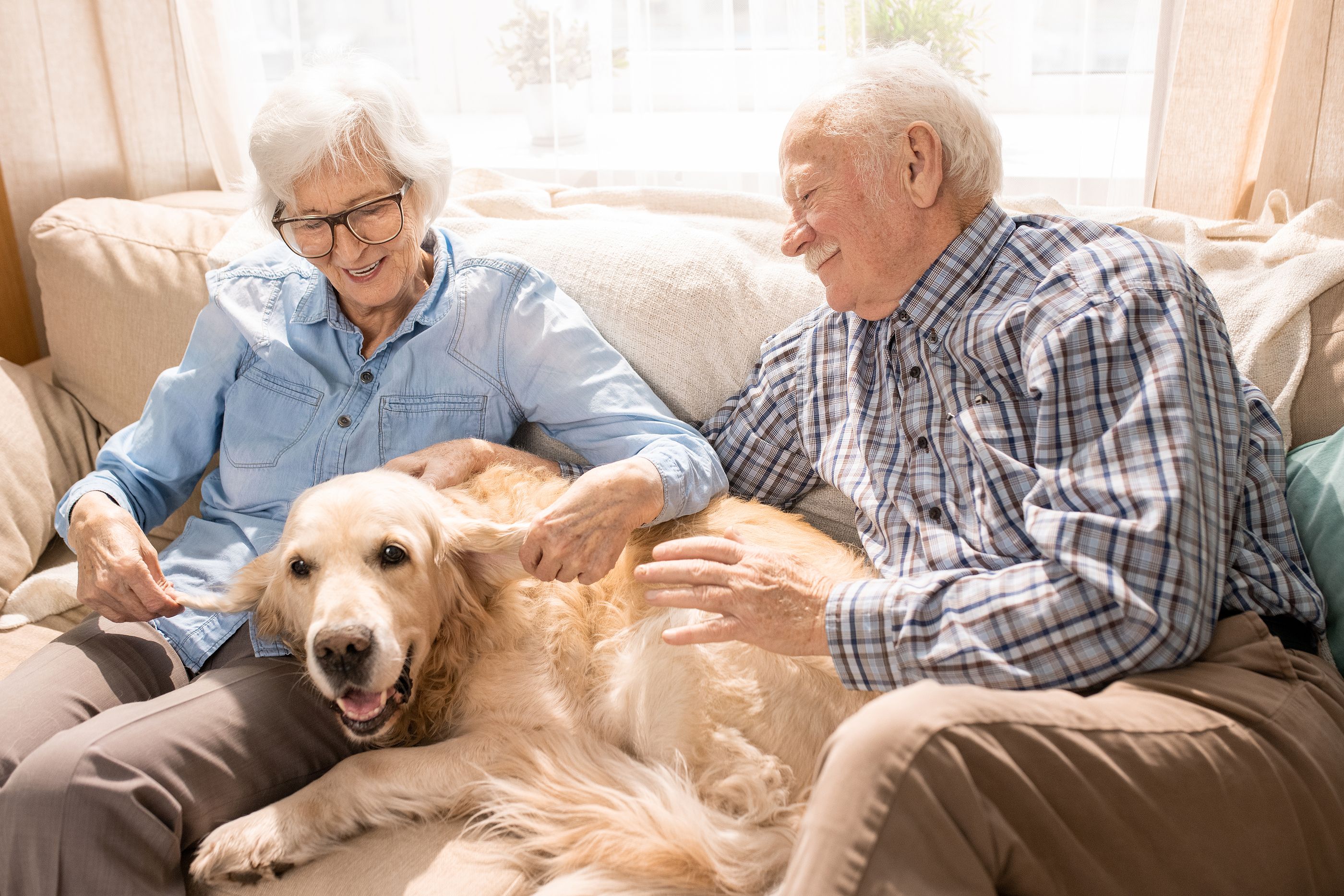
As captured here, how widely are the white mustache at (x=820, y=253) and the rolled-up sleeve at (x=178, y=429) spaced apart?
1134 millimetres

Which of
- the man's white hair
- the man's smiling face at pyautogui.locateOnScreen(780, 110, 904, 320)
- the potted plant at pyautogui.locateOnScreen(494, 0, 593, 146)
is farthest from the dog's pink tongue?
the potted plant at pyautogui.locateOnScreen(494, 0, 593, 146)

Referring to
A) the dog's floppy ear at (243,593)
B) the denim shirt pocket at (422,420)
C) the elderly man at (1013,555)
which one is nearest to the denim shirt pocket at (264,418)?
the denim shirt pocket at (422,420)

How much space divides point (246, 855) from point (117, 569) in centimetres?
55

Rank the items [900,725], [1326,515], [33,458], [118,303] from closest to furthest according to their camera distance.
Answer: [900,725] < [1326,515] < [33,458] < [118,303]

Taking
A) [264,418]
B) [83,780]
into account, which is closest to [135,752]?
[83,780]

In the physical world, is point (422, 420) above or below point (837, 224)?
below

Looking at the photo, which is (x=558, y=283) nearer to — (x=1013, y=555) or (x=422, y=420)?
(x=422, y=420)

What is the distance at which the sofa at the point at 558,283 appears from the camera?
166cm

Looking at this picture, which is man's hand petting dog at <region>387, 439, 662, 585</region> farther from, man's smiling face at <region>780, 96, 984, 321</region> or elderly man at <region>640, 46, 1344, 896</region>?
man's smiling face at <region>780, 96, 984, 321</region>

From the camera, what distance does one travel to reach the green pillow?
1.41 metres

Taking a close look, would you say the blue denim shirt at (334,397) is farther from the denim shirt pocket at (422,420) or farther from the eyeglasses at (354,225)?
the eyeglasses at (354,225)

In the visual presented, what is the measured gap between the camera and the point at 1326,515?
57.0 inches

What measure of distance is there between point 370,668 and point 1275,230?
1961mm

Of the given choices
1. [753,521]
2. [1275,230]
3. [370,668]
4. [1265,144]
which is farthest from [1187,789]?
[1265,144]
